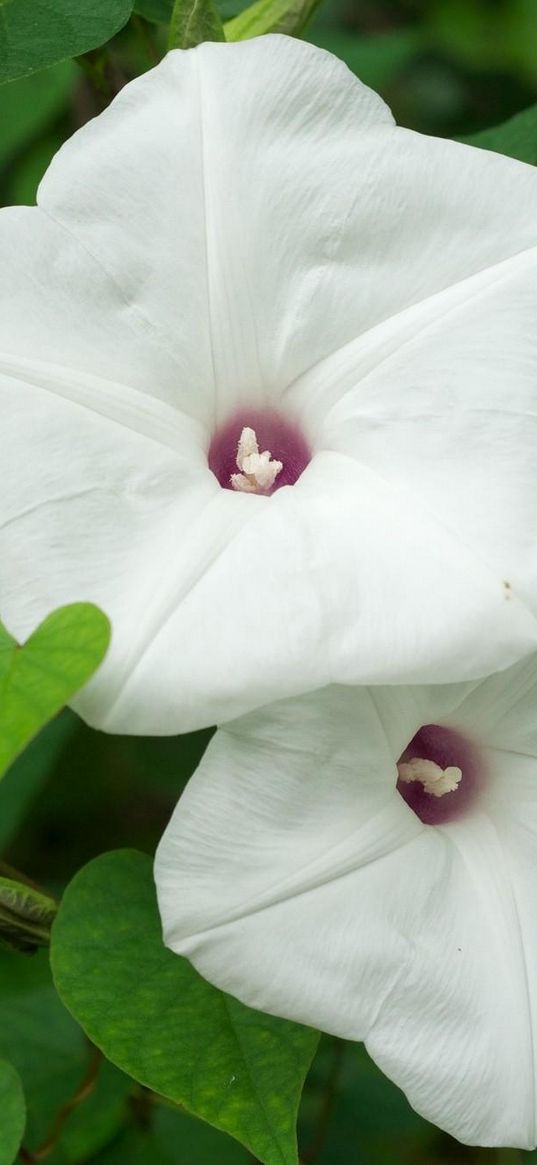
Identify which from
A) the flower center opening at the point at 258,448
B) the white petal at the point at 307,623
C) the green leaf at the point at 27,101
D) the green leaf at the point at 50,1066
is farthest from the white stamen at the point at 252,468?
the green leaf at the point at 27,101

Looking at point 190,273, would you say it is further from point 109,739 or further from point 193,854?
point 109,739

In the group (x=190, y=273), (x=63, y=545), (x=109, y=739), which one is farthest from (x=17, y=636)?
(x=109, y=739)

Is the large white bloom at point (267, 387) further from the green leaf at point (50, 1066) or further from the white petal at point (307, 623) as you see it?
the green leaf at point (50, 1066)

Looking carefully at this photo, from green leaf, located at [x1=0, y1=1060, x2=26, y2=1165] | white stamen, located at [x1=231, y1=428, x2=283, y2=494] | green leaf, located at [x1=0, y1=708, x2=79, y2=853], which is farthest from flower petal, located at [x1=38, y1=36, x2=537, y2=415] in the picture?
green leaf, located at [x1=0, y1=708, x2=79, y2=853]

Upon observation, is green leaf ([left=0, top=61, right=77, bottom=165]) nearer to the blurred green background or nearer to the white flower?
the blurred green background

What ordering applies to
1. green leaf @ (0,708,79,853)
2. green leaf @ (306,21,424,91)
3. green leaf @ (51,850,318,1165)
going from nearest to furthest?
green leaf @ (51,850,318,1165), green leaf @ (0,708,79,853), green leaf @ (306,21,424,91)

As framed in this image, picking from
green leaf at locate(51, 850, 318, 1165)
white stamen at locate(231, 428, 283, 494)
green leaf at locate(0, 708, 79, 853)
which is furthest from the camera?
green leaf at locate(0, 708, 79, 853)

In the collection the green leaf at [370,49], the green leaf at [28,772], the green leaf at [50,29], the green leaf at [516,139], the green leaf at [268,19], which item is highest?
the green leaf at [50,29]
